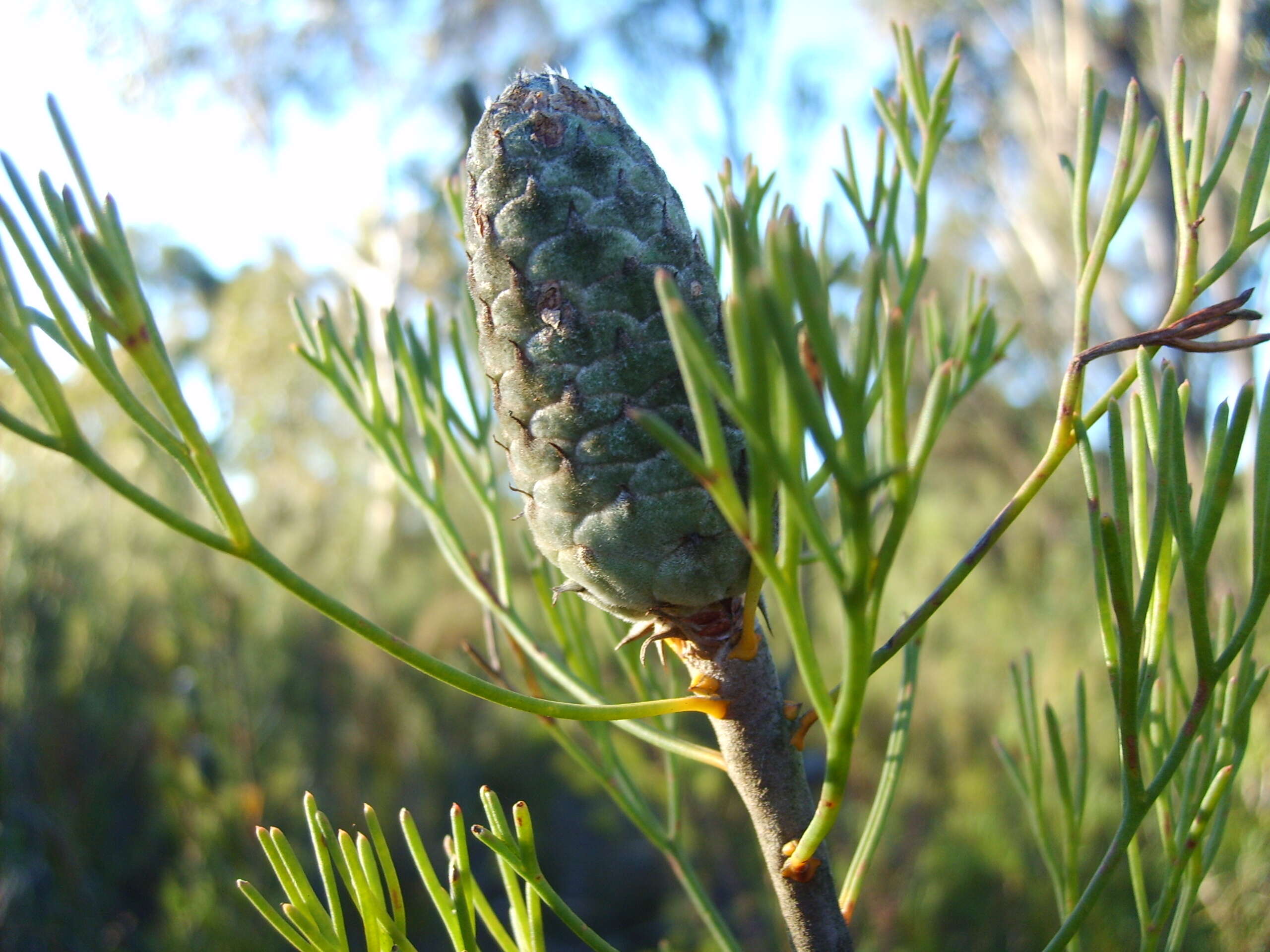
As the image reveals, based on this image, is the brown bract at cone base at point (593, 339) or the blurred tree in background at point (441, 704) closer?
the brown bract at cone base at point (593, 339)

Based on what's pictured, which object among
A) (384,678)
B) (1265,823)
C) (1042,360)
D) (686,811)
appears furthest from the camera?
(1042,360)

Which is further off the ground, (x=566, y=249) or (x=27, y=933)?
(x=566, y=249)

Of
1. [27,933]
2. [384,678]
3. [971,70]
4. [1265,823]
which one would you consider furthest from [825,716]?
[971,70]

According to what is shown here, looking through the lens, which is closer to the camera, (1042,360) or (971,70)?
(971,70)

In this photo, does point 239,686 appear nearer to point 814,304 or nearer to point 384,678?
point 384,678

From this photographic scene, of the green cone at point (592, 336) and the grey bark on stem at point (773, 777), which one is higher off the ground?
the green cone at point (592, 336)

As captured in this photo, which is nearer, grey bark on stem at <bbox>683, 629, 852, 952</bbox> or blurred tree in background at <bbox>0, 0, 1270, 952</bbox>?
grey bark on stem at <bbox>683, 629, 852, 952</bbox>
